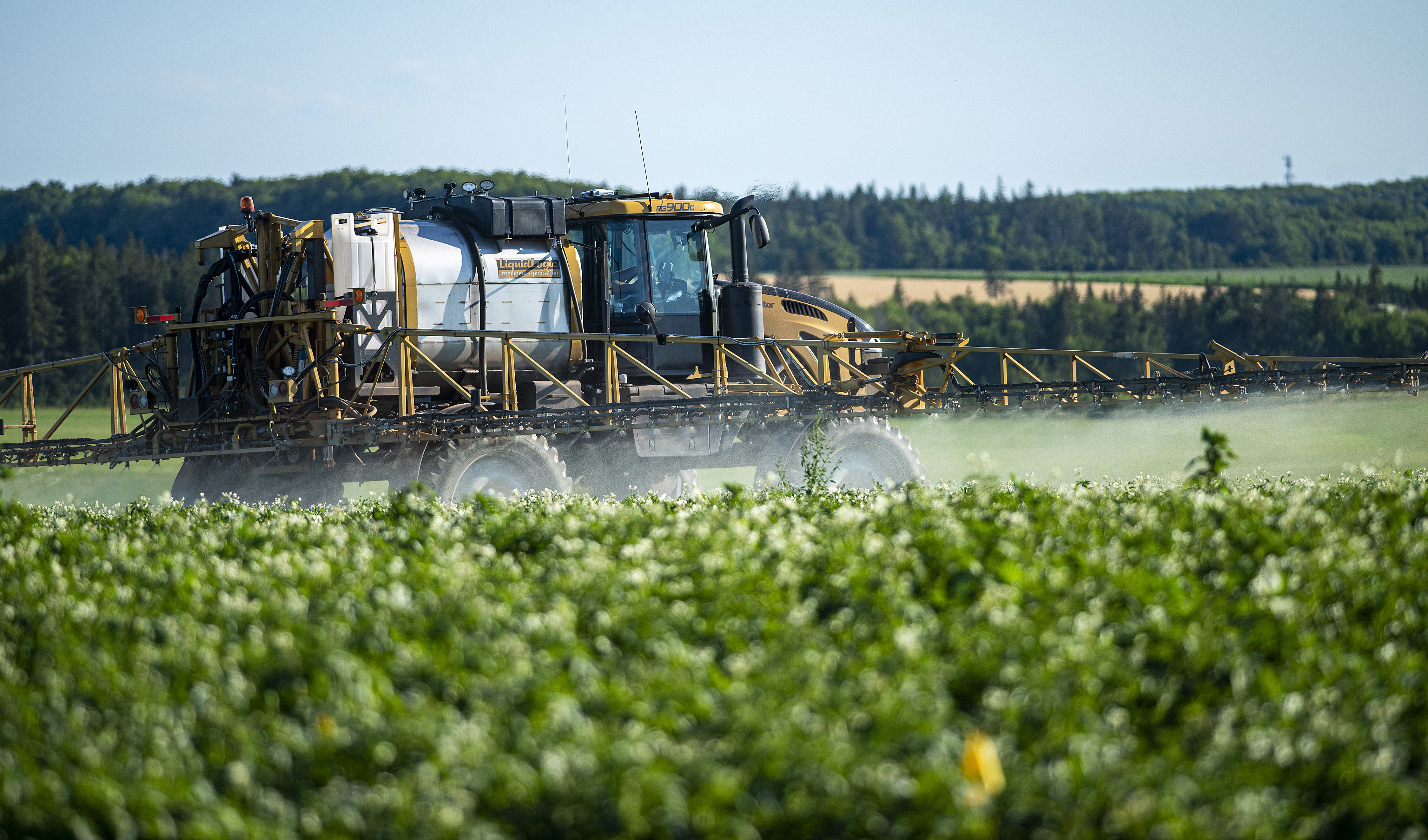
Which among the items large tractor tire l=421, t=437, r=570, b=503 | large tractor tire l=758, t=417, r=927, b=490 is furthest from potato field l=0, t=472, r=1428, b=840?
large tractor tire l=758, t=417, r=927, b=490

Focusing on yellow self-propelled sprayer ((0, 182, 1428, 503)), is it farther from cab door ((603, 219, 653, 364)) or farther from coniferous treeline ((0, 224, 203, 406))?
coniferous treeline ((0, 224, 203, 406))

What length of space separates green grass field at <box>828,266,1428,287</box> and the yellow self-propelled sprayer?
3880 inches

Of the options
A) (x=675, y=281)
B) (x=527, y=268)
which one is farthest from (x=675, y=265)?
(x=527, y=268)

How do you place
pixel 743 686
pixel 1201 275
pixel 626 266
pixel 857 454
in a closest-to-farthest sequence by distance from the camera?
pixel 743 686, pixel 857 454, pixel 626 266, pixel 1201 275

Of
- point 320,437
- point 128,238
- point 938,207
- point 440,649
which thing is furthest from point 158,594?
point 938,207

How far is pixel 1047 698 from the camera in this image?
4.23m

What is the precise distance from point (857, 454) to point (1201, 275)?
390 feet

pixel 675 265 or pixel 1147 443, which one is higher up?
pixel 675 265

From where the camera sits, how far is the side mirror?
45.6ft

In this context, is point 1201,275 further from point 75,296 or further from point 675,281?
point 675,281

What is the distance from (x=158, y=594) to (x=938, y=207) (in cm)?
14541

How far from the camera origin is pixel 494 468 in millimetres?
12312

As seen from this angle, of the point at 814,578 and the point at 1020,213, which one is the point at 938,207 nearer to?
the point at 1020,213

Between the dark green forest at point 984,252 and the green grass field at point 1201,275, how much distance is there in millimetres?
2680
